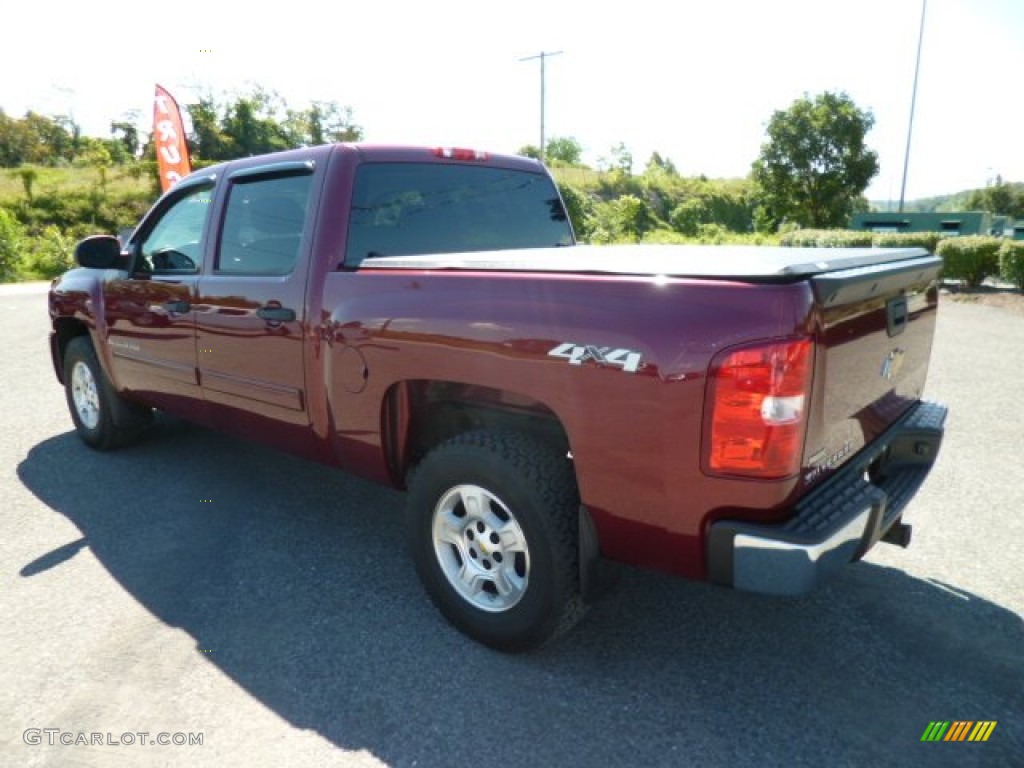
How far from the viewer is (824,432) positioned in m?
2.10

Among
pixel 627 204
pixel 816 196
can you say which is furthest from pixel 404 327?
A: pixel 627 204

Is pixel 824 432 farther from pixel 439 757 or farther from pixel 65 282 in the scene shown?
pixel 65 282

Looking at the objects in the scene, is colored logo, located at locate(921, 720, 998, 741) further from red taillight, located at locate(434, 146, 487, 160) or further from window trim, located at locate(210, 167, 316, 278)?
red taillight, located at locate(434, 146, 487, 160)

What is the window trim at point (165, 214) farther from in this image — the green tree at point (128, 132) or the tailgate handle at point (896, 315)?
the green tree at point (128, 132)

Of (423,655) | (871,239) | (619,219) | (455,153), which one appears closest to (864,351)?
(423,655)

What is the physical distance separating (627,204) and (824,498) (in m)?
43.5

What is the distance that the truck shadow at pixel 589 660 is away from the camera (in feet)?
7.19

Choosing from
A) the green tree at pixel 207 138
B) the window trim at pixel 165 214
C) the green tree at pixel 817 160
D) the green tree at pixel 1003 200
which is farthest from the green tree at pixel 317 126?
the green tree at pixel 1003 200

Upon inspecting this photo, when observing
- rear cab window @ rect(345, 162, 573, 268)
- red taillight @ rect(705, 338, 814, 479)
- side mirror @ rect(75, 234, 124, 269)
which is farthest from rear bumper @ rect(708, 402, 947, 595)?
A: side mirror @ rect(75, 234, 124, 269)

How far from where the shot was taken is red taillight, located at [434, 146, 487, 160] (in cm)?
352

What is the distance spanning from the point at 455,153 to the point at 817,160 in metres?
37.6

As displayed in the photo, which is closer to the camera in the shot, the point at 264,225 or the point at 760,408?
the point at 760,408

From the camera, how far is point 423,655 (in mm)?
2633

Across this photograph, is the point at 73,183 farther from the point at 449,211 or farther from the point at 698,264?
the point at 698,264
